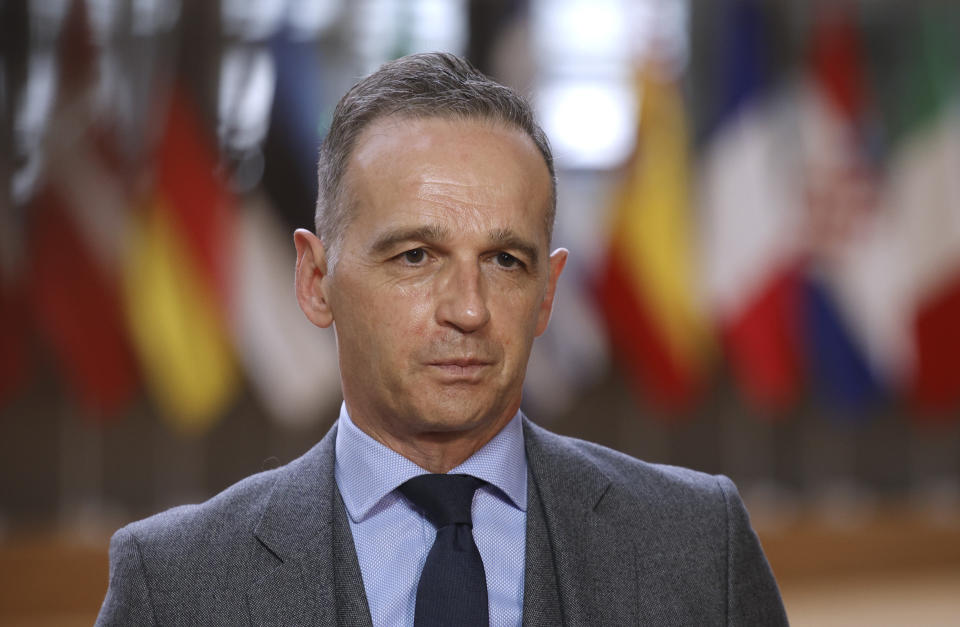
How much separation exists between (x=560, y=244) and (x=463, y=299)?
570 centimetres

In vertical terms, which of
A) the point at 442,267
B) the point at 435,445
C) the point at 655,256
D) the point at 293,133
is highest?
the point at 442,267

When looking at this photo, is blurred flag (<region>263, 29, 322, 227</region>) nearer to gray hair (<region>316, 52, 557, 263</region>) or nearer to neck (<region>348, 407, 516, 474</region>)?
gray hair (<region>316, 52, 557, 263</region>)

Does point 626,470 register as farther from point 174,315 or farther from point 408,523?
point 174,315

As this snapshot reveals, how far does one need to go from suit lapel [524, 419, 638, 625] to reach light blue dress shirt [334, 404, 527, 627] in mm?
41

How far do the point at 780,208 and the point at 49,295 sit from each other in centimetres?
452

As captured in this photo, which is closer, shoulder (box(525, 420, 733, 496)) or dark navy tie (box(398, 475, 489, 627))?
dark navy tie (box(398, 475, 489, 627))

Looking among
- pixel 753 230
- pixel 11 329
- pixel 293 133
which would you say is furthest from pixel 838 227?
pixel 11 329

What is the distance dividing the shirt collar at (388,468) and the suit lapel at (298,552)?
4 centimetres

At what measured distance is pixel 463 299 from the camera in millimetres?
1513

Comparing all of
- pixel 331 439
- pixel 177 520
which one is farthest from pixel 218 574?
pixel 331 439

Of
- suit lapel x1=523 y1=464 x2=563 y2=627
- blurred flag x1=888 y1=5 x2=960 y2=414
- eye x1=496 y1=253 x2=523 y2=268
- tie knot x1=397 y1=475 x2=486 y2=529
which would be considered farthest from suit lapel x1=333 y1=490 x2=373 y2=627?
blurred flag x1=888 y1=5 x2=960 y2=414

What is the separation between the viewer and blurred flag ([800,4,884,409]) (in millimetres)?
7273

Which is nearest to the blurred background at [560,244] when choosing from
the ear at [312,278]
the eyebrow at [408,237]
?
the ear at [312,278]

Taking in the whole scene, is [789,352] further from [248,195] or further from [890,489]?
[248,195]
